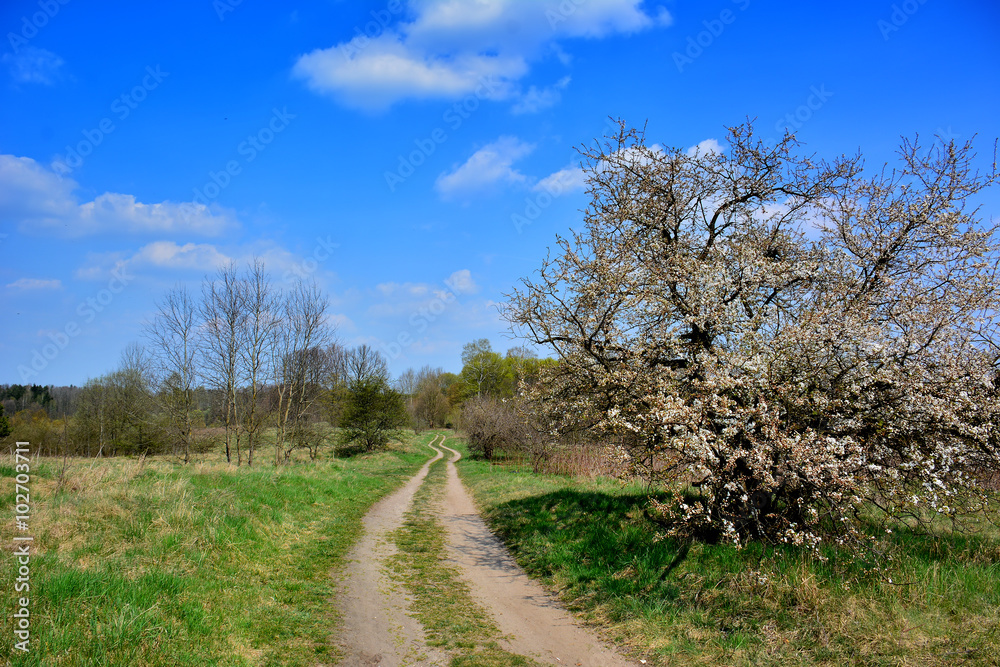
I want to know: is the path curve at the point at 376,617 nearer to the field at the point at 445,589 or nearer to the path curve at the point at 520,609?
the field at the point at 445,589

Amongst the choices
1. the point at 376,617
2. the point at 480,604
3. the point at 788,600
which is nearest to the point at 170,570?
the point at 376,617

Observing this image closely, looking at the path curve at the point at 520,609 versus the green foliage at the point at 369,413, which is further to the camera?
the green foliage at the point at 369,413

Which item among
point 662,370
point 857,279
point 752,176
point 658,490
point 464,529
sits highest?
point 752,176

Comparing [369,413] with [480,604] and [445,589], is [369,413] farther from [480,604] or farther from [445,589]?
[480,604]

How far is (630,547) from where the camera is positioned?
8320 millimetres

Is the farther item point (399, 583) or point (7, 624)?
point (399, 583)

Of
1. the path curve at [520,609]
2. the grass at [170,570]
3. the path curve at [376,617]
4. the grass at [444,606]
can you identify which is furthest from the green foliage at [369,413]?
the path curve at [376,617]

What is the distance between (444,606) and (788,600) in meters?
4.44

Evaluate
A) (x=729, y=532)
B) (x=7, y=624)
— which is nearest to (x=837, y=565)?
(x=729, y=532)

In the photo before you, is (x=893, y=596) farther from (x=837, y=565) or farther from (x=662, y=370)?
(x=662, y=370)

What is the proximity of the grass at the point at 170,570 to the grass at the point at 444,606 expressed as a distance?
1247mm

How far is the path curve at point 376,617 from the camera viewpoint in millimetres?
5316

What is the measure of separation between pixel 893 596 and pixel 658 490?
610cm

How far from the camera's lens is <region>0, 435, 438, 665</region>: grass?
4.69m
